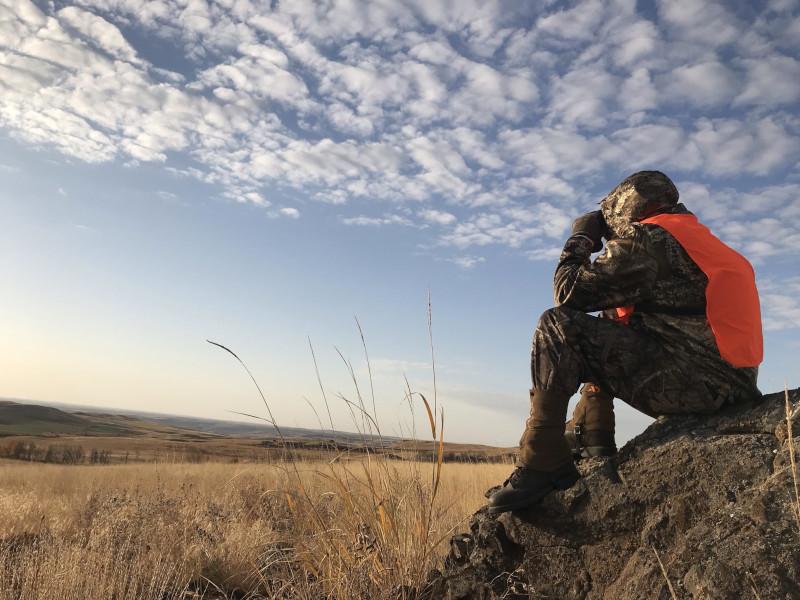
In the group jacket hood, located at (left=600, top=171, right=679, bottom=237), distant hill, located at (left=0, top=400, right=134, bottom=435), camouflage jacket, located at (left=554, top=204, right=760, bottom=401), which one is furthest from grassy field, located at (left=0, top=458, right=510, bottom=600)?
distant hill, located at (left=0, top=400, right=134, bottom=435)

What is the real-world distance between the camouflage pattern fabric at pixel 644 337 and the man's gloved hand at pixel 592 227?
1.19 ft

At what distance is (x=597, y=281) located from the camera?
10.4 ft

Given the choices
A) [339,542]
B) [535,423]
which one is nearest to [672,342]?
[535,423]

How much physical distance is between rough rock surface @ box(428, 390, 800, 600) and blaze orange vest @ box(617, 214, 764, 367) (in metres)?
0.31

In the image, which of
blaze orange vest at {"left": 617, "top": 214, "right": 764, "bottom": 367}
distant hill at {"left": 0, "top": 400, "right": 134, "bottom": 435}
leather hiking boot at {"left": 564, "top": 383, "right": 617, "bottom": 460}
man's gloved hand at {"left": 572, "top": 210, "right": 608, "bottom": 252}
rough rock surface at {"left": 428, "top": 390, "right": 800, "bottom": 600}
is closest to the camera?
rough rock surface at {"left": 428, "top": 390, "right": 800, "bottom": 600}

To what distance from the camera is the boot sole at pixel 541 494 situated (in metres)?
3.07

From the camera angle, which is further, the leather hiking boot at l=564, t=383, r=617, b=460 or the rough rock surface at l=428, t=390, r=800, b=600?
the leather hiking boot at l=564, t=383, r=617, b=460

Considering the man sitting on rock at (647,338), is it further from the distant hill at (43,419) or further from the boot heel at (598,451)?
the distant hill at (43,419)

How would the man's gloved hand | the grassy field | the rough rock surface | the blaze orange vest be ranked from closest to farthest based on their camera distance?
the rough rock surface
the blaze orange vest
the grassy field
the man's gloved hand

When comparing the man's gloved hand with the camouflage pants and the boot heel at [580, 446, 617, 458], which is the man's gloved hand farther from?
the boot heel at [580, 446, 617, 458]

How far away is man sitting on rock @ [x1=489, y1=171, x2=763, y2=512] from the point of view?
3.07 m

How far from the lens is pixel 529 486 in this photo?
10.1ft

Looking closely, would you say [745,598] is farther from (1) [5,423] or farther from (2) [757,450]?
(1) [5,423]

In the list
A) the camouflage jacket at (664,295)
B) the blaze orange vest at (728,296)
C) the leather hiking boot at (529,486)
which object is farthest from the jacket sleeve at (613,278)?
the leather hiking boot at (529,486)
